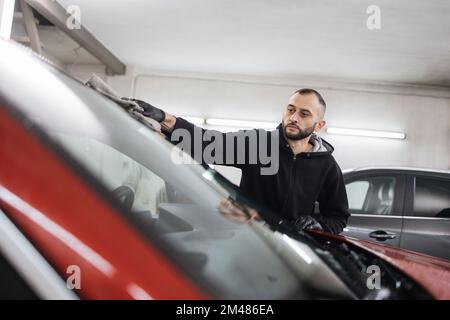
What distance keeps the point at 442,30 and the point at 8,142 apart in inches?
204

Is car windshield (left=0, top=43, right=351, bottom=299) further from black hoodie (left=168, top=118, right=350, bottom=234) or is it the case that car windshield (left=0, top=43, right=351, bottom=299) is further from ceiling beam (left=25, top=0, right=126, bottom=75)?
ceiling beam (left=25, top=0, right=126, bottom=75)

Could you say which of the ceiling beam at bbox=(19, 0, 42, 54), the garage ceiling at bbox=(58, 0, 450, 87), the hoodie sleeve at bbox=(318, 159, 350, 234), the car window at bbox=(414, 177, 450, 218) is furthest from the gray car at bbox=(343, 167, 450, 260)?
the ceiling beam at bbox=(19, 0, 42, 54)

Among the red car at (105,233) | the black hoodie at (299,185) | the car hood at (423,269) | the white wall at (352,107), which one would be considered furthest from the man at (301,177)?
the white wall at (352,107)

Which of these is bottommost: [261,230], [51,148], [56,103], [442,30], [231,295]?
[231,295]

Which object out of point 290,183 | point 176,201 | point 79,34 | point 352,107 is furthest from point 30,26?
point 352,107

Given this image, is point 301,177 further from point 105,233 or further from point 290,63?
point 290,63

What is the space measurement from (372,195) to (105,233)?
10.1 feet

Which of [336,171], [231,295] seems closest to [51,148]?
[231,295]

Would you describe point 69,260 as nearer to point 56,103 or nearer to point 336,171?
point 56,103

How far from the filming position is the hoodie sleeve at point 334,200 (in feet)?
6.03

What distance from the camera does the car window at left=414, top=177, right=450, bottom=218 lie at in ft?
10.00

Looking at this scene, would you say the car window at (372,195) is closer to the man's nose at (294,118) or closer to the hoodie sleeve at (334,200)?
the hoodie sleeve at (334,200)

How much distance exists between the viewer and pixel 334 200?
1.85m
